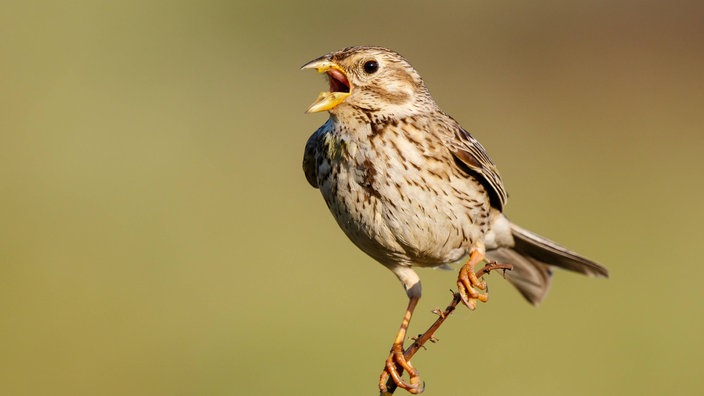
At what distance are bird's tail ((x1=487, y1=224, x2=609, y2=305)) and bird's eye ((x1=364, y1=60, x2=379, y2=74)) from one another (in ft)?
5.03

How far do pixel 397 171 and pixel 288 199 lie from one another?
813 cm

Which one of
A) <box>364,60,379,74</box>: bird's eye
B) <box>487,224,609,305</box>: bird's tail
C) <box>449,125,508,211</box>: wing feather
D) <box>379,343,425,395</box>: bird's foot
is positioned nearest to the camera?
<box>379,343,425,395</box>: bird's foot

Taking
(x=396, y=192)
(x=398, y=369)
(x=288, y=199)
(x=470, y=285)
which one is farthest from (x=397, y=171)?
(x=288, y=199)

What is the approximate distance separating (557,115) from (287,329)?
686 centimetres

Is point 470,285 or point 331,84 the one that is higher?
point 331,84

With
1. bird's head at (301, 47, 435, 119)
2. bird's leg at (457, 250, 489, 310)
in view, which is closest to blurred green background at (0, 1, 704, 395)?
bird's head at (301, 47, 435, 119)

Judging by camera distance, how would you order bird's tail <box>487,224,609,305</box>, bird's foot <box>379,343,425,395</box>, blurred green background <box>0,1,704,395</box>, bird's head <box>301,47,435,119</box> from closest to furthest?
bird's foot <box>379,343,425,395</box> < bird's head <box>301,47,435,119</box> < bird's tail <box>487,224,609,305</box> < blurred green background <box>0,1,704,395</box>

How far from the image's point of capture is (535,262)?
7.48 meters

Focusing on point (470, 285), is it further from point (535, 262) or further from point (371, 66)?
point (535, 262)

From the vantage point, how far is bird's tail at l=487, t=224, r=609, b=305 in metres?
7.20

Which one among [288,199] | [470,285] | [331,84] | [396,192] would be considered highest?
[331,84]

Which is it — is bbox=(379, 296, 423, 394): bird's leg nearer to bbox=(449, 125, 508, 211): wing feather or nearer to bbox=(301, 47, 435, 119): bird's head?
bbox=(449, 125, 508, 211): wing feather

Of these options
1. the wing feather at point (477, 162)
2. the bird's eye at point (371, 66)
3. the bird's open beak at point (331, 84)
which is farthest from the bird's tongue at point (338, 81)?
the wing feather at point (477, 162)

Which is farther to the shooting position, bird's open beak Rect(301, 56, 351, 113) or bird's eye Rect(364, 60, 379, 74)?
bird's eye Rect(364, 60, 379, 74)
